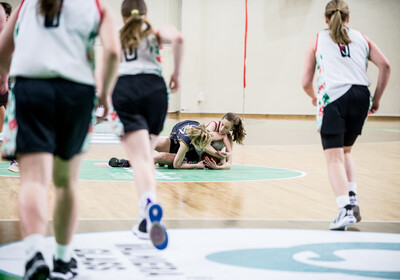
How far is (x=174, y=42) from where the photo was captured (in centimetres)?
368

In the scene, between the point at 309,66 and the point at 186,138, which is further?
the point at 186,138

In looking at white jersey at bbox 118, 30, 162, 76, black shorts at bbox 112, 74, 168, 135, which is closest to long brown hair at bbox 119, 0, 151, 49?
white jersey at bbox 118, 30, 162, 76

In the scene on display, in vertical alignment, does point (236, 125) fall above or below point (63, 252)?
above

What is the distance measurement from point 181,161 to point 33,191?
16.1 ft

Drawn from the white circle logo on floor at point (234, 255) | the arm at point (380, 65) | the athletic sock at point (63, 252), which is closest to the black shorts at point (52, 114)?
the athletic sock at point (63, 252)

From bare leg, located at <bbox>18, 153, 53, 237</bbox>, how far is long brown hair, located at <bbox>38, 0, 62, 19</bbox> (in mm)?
550

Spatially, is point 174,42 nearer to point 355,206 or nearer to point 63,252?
point 63,252

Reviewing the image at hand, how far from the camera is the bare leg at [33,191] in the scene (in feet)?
8.66

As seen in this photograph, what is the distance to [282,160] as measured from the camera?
8.69 metres

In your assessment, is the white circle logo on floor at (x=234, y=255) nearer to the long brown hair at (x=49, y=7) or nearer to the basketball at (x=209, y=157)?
the long brown hair at (x=49, y=7)

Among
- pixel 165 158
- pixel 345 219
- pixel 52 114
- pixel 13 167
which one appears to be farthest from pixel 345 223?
pixel 13 167

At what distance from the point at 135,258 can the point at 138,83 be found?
96 cm

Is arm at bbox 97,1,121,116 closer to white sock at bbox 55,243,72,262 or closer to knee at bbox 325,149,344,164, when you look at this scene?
white sock at bbox 55,243,72,262

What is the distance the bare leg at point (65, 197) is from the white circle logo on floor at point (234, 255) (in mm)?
349
